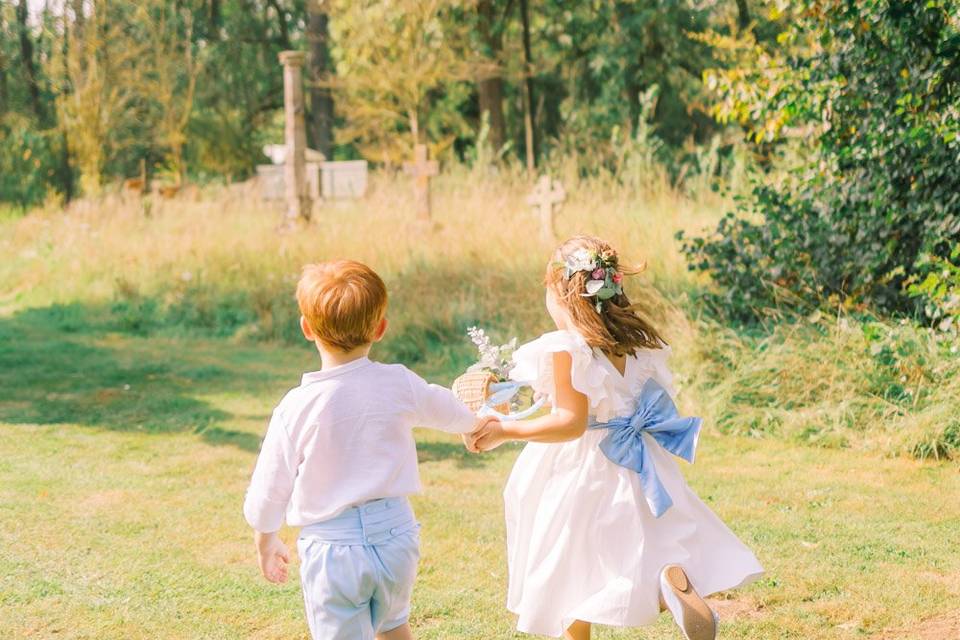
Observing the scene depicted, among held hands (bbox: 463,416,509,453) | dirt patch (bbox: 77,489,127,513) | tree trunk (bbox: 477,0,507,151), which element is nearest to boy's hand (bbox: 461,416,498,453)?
held hands (bbox: 463,416,509,453)

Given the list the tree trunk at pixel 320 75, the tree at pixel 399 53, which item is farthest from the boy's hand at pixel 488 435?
the tree trunk at pixel 320 75

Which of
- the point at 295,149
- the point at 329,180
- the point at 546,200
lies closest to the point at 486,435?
the point at 546,200

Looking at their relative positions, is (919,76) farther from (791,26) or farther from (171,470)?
(171,470)

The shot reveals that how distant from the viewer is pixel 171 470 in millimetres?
6074

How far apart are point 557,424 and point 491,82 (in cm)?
2036

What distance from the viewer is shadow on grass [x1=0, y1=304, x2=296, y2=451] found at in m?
7.34

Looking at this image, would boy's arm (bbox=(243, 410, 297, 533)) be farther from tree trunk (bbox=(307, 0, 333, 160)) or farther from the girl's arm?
tree trunk (bbox=(307, 0, 333, 160))

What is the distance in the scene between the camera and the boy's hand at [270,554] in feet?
8.97

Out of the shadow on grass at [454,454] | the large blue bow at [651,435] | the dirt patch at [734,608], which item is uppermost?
the large blue bow at [651,435]

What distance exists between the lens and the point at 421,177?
1277 centimetres

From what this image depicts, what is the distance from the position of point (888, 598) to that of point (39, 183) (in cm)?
2216

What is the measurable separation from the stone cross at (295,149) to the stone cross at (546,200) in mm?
3530

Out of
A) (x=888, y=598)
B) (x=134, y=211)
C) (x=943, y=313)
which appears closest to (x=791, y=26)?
(x=943, y=313)

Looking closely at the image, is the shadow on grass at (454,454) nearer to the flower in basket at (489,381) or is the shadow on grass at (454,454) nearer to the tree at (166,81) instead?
the flower in basket at (489,381)
